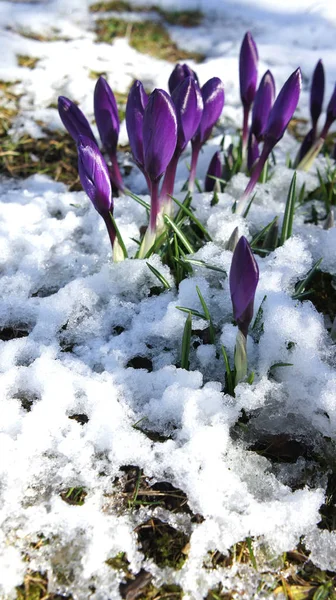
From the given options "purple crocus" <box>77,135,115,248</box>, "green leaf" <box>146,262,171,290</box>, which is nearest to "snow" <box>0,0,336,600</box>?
"green leaf" <box>146,262,171,290</box>

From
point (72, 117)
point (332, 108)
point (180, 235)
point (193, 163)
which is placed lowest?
point (180, 235)

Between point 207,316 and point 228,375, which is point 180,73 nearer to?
point 207,316

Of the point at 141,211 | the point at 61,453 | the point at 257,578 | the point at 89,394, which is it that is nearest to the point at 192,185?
the point at 141,211

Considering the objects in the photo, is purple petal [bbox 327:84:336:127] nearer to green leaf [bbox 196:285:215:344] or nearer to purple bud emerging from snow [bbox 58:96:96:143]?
purple bud emerging from snow [bbox 58:96:96:143]

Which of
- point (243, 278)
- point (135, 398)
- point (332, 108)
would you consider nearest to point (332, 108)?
point (332, 108)

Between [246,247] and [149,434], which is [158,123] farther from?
[149,434]
